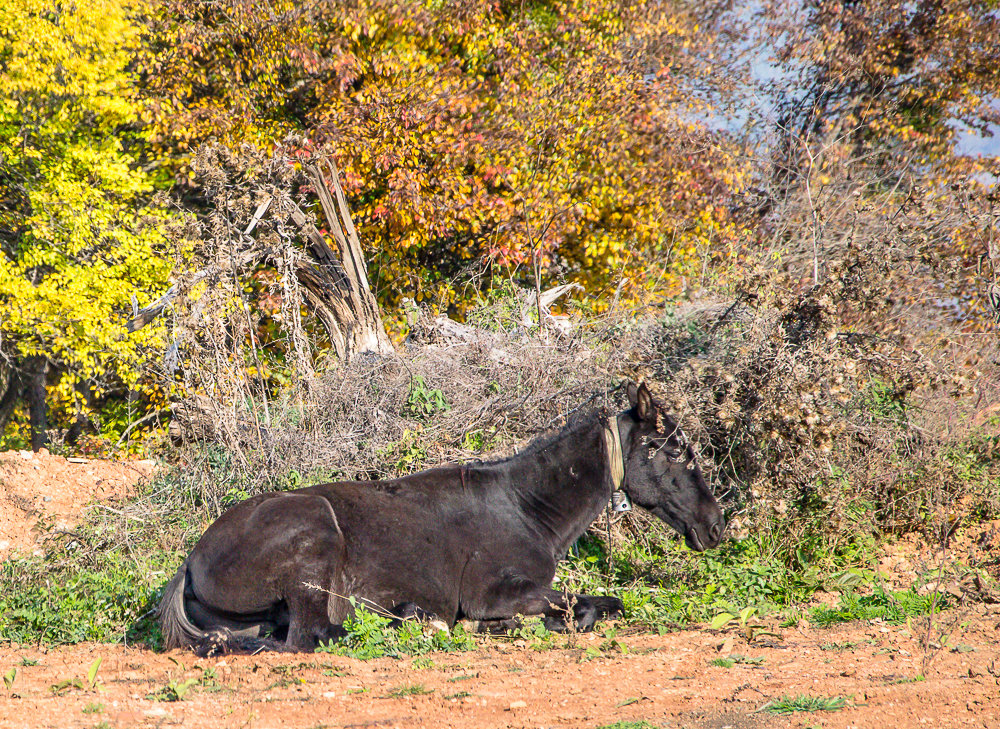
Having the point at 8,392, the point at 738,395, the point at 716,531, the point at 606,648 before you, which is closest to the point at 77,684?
the point at 606,648

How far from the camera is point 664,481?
20.7 ft

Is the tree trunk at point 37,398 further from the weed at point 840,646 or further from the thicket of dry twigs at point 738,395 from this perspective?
the weed at point 840,646

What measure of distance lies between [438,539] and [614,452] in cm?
136

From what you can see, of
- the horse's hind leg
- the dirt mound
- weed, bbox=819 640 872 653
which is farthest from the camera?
the dirt mound

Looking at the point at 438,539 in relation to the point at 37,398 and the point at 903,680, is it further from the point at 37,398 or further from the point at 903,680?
the point at 37,398

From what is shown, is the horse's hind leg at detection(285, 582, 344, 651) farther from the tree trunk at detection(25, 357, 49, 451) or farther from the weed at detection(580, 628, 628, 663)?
the tree trunk at detection(25, 357, 49, 451)

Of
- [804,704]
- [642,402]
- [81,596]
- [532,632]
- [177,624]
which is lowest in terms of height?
[804,704]

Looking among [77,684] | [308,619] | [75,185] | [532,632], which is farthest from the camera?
[75,185]

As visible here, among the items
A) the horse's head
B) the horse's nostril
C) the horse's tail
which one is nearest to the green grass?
the horse's tail

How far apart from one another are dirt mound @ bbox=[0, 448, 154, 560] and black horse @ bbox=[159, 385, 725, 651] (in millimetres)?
3097

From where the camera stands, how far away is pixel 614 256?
51.0ft

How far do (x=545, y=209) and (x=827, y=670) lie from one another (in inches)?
413

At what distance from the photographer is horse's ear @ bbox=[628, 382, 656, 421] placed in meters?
6.11

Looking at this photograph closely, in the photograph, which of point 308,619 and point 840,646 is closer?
point 840,646
